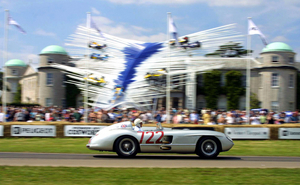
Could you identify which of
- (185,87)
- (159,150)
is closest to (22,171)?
(159,150)

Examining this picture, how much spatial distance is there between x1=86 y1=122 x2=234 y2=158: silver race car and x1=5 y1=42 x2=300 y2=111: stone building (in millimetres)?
24985

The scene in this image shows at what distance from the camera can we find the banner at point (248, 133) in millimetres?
16516

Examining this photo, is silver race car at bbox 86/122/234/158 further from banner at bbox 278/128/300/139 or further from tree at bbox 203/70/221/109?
tree at bbox 203/70/221/109

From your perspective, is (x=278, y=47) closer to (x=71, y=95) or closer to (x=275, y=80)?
(x=275, y=80)

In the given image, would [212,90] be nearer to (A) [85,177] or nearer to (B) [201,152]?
(B) [201,152]

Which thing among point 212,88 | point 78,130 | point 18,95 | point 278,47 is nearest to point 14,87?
point 18,95

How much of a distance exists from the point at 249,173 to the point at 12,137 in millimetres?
13660

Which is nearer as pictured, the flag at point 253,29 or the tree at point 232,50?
the flag at point 253,29

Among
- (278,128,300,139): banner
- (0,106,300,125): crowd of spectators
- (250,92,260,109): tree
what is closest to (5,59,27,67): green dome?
(0,106,300,125): crowd of spectators

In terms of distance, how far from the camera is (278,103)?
36.6 meters

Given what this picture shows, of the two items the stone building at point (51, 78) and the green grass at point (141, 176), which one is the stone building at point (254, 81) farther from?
the green grass at point (141, 176)

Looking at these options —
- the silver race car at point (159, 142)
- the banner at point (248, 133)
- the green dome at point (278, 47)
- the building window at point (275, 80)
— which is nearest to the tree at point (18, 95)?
the green dome at point (278, 47)

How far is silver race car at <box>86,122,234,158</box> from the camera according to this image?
9125 mm

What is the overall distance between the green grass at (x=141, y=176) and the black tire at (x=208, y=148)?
7.10ft
